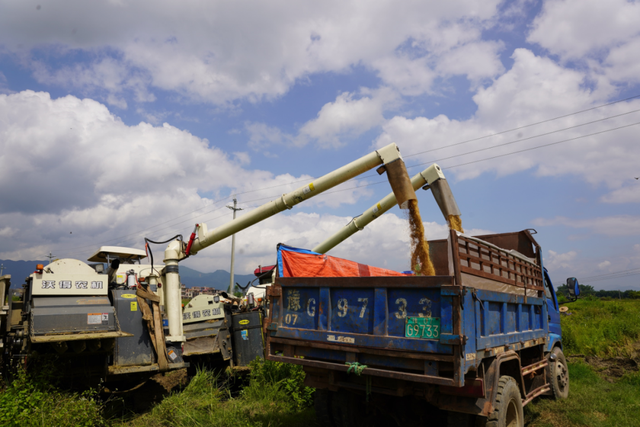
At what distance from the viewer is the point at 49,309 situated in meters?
6.11

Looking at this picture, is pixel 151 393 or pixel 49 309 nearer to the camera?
pixel 49 309

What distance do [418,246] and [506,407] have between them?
122 inches

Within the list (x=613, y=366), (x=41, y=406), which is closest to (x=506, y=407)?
(x=41, y=406)

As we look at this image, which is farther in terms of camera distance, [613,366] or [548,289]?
[613,366]

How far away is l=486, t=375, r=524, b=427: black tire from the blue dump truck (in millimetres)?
10

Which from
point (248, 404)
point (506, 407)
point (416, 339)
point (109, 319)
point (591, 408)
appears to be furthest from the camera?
point (248, 404)

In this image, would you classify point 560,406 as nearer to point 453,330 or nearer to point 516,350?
point 516,350

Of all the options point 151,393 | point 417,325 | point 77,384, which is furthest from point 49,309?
point 417,325

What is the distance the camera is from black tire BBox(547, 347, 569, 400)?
6.86 metres

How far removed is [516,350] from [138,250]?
7.78 metres

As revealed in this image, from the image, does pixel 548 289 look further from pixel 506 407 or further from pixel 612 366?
pixel 612 366

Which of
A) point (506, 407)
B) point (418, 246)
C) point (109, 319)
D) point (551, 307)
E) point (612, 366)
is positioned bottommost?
point (612, 366)

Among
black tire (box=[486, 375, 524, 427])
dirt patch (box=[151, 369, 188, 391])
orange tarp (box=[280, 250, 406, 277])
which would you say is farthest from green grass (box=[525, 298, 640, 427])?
Result: dirt patch (box=[151, 369, 188, 391])

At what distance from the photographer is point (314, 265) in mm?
7062
